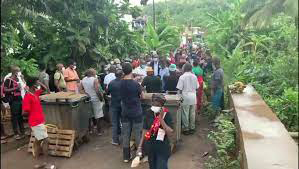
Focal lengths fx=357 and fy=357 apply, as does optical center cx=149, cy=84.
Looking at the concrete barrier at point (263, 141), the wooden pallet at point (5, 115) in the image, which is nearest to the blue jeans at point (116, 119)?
the concrete barrier at point (263, 141)

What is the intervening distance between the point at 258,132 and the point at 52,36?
7.91m

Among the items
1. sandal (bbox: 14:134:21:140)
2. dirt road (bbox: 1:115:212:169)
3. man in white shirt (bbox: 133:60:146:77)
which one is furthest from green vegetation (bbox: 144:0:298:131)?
sandal (bbox: 14:134:21:140)

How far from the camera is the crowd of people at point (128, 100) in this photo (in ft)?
15.9

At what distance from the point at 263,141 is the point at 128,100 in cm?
257

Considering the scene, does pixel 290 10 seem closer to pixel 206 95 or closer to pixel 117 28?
pixel 206 95

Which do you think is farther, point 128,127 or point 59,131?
point 59,131

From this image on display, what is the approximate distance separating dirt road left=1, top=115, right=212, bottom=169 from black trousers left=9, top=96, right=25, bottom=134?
1.70 feet

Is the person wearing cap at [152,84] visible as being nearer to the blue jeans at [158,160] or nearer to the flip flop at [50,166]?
the flip flop at [50,166]

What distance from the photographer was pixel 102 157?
23.3 feet

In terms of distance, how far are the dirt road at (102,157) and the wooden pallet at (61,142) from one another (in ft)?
0.39

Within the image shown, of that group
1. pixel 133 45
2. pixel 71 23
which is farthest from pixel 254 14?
pixel 71 23

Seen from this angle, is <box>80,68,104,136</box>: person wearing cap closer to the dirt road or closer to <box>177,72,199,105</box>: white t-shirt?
the dirt road

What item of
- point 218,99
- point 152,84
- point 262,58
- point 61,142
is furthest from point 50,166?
point 262,58

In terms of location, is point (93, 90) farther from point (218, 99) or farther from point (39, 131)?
point (218, 99)
